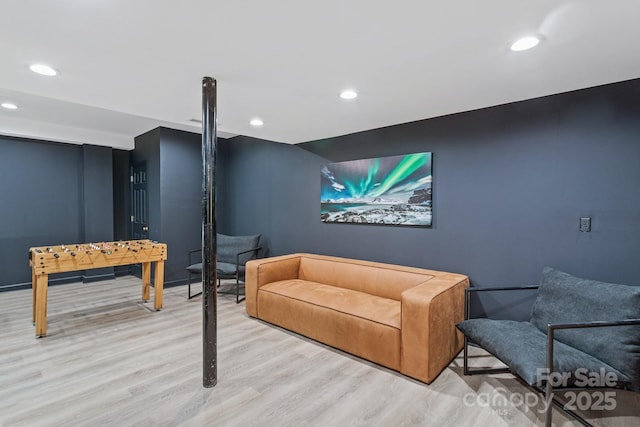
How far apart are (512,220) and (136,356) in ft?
11.4

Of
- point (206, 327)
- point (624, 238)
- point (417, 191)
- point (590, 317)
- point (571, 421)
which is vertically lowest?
point (571, 421)

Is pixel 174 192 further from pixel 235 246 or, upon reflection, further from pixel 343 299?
pixel 343 299

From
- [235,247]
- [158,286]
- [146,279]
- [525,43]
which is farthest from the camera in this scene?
[235,247]

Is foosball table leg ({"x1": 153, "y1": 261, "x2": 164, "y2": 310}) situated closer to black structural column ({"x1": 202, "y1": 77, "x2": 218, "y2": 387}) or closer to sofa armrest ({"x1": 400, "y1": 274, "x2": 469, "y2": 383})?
black structural column ({"x1": 202, "y1": 77, "x2": 218, "y2": 387})

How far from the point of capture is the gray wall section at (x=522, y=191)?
91.7 inches

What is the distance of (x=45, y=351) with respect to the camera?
2.82 m

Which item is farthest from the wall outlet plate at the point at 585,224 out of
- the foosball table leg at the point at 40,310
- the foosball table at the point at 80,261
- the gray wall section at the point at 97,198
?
the gray wall section at the point at 97,198

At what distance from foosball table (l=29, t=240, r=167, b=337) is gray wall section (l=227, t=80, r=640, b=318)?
7.76ft

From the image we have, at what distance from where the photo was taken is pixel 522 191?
9.01 feet

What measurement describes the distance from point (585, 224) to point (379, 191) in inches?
72.9

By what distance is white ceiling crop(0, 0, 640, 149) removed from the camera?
4.91 ft

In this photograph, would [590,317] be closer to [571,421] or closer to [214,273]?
[571,421]

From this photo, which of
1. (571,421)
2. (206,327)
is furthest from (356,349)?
(571,421)

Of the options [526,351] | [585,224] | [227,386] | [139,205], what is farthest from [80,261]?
[585,224]
